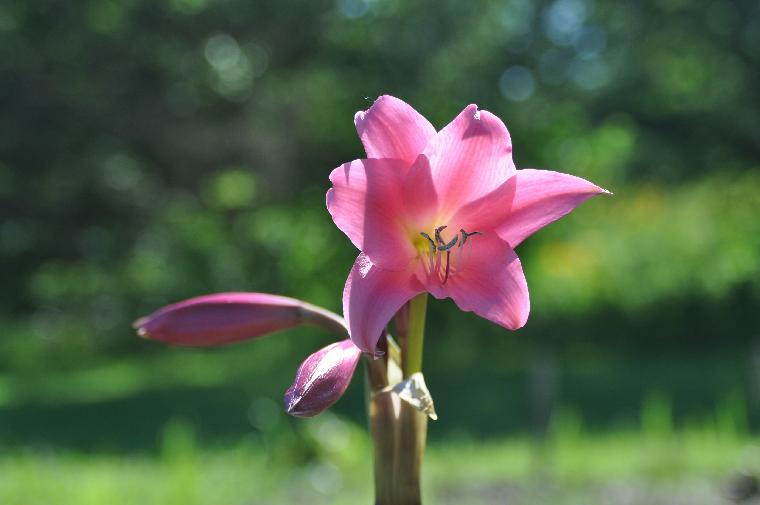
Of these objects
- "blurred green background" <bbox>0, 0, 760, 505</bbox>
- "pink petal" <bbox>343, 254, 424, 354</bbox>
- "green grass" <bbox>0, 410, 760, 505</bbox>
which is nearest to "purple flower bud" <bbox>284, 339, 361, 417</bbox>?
"pink petal" <bbox>343, 254, 424, 354</bbox>

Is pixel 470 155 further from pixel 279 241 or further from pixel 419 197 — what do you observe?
pixel 279 241

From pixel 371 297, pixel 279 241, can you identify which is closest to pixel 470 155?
pixel 371 297

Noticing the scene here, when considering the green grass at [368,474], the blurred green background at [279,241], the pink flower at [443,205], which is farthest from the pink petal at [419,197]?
the blurred green background at [279,241]

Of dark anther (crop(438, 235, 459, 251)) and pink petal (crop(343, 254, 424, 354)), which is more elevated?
dark anther (crop(438, 235, 459, 251))

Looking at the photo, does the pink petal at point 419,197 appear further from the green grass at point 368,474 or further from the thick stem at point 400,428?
the green grass at point 368,474

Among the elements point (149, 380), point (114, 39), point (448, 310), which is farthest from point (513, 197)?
point (149, 380)

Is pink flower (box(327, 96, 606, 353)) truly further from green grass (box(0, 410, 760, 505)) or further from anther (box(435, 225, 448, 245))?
green grass (box(0, 410, 760, 505))

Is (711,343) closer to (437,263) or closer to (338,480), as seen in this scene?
(338,480)
